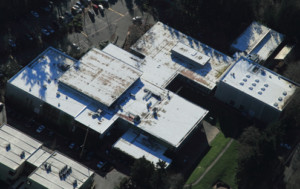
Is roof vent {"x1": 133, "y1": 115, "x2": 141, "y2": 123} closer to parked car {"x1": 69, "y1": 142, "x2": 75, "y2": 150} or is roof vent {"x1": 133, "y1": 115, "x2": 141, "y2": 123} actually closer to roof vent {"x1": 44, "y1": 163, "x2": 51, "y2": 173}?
parked car {"x1": 69, "y1": 142, "x2": 75, "y2": 150}

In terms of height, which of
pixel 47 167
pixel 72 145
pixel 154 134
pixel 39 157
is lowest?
pixel 47 167

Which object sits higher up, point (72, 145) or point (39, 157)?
point (72, 145)

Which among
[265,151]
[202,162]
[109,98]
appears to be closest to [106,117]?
[109,98]

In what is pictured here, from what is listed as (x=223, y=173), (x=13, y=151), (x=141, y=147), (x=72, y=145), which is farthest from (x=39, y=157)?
(x=223, y=173)

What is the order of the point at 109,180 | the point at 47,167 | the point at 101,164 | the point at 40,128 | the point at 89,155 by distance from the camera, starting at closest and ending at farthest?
the point at 47,167
the point at 109,180
the point at 101,164
the point at 89,155
the point at 40,128

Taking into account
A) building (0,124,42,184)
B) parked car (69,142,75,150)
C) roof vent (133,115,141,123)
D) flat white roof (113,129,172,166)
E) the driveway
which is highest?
roof vent (133,115,141,123)

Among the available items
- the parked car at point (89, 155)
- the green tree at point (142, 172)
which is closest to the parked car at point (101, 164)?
the parked car at point (89, 155)

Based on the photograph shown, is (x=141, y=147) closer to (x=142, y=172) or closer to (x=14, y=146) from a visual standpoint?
(x=142, y=172)

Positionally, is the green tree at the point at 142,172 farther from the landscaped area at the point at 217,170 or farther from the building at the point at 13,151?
Result: the building at the point at 13,151

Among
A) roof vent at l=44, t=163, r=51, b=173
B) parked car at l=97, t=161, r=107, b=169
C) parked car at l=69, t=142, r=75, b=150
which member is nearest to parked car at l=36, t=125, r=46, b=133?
parked car at l=69, t=142, r=75, b=150
